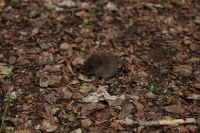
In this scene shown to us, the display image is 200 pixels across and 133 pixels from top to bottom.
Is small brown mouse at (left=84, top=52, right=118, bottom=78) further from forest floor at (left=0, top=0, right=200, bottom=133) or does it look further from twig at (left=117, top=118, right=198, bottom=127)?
twig at (left=117, top=118, right=198, bottom=127)

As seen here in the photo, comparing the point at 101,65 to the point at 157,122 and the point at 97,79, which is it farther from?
the point at 157,122

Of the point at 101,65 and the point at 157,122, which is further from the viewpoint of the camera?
the point at 101,65

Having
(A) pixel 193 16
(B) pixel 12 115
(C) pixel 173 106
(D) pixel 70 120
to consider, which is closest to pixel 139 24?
(A) pixel 193 16

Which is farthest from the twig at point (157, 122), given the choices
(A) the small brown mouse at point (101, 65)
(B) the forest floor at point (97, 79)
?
(A) the small brown mouse at point (101, 65)

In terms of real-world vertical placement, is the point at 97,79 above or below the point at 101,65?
below

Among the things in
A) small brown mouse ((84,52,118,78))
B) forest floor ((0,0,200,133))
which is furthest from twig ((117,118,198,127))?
small brown mouse ((84,52,118,78))

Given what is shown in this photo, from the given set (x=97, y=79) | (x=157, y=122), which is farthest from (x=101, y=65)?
(x=157, y=122)

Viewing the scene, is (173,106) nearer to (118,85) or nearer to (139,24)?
(118,85)
